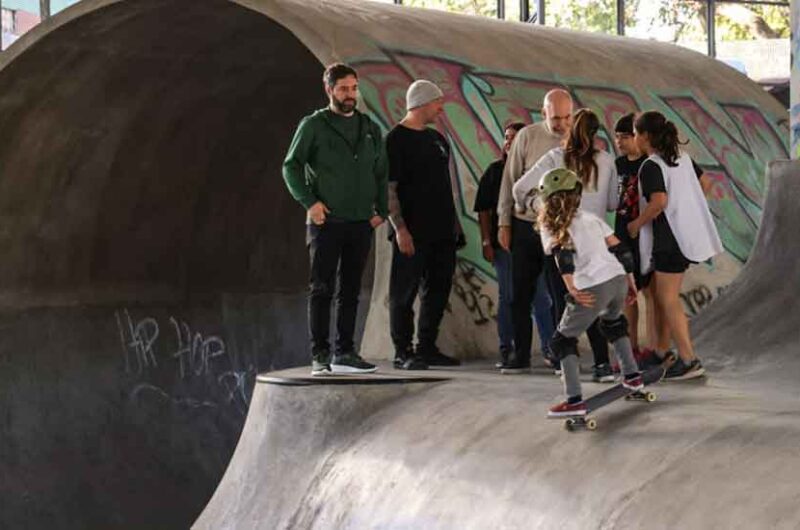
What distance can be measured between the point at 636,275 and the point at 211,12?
5779 millimetres

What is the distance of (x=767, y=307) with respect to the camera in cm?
1051

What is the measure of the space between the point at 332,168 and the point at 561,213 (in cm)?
221

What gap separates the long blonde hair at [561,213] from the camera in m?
7.36

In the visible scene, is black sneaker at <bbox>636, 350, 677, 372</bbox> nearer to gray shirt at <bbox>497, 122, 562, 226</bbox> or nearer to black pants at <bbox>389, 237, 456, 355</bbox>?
gray shirt at <bbox>497, 122, 562, 226</bbox>

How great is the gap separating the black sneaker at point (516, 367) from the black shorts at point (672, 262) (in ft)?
4.68

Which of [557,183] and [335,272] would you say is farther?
[335,272]

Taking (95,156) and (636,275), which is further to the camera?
(95,156)

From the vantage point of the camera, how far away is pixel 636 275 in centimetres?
909

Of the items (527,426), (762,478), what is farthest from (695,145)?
(762,478)

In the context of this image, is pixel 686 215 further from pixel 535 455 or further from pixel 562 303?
pixel 535 455

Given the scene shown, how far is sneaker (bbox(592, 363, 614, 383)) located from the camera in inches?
340

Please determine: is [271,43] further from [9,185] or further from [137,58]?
[9,185]

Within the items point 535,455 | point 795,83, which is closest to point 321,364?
point 535,455

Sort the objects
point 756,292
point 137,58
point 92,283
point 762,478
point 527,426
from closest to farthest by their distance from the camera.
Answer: point 762,478
point 527,426
point 756,292
point 137,58
point 92,283
